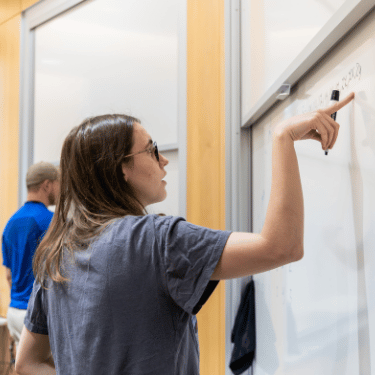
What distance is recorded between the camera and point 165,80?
201cm

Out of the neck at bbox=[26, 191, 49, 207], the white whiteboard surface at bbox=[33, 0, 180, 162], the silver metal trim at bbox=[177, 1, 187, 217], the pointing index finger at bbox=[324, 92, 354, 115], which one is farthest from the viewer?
the neck at bbox=[26, 191, 49, 207]

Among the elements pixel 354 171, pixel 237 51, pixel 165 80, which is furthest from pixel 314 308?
pixel 165 80

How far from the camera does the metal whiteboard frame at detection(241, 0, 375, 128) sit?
27.4 inches

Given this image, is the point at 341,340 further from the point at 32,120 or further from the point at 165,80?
the point at 32,120

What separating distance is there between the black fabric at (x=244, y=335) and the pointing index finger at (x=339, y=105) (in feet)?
3.18

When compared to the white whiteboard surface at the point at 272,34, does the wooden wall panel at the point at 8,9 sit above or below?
above

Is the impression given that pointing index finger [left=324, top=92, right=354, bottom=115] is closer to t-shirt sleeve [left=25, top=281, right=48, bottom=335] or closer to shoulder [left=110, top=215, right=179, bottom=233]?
shoulder [left=110, top=215, right=179, bottom=233]

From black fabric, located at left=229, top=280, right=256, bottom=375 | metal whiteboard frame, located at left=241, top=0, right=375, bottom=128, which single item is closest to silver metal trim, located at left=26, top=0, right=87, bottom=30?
metal whiteboard frame, located at left=241, top=0, right=375, bottom=128


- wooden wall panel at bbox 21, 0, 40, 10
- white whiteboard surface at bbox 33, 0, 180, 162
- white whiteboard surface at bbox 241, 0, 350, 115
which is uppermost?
wooden wall panel at bbox 21, 0, 40, 10

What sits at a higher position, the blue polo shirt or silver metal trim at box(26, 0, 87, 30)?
silver metal trim at box(26, 0, 87, 30)

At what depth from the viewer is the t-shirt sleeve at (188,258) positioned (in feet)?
2.15

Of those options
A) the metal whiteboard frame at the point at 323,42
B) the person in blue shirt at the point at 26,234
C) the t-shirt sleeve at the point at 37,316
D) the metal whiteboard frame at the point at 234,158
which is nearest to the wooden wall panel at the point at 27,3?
the person in blue shirt at the point at 26,234

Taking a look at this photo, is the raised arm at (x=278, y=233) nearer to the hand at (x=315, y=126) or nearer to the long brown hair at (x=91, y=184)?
the hand at (x=315, y=126)

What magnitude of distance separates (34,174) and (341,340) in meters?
1.98
